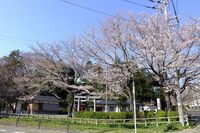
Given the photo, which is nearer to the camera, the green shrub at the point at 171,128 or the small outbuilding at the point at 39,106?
the green shrub at the point at 171,128

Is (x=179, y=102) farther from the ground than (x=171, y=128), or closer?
farther from the ground

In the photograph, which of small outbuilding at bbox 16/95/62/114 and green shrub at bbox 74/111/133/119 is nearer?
green shrub at bbox 74/111/133/119

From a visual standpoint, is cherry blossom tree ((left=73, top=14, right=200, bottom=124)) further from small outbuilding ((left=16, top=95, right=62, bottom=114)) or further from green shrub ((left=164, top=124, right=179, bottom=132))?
small outbuilding ((left=16, top=95, right=62, bottom=114))

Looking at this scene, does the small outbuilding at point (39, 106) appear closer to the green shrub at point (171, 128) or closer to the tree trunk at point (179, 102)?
the tree trunk at point (179, 102)

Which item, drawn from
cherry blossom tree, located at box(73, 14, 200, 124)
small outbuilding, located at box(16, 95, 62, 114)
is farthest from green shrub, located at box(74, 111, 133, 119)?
small outbuilding, located at box(16, 95, 62, 114)

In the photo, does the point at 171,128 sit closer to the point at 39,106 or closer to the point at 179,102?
the point at 179,102

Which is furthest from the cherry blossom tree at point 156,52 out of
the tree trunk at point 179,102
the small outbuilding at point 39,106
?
the small outbuilding at point 39,106

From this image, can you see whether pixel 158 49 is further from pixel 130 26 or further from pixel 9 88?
pixel 9 88

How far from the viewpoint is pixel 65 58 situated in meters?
29.9

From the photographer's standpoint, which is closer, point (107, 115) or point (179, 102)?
A: point (179, 102)

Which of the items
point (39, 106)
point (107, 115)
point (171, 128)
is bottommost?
point (171, 128)

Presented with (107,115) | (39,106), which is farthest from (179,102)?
(39,106)

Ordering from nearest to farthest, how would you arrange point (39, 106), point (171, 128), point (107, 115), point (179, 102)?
point (171, 128) < point (179, 102) < point (107, 115) < point (39, 106)

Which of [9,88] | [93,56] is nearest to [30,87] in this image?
[9,88]
